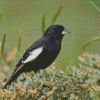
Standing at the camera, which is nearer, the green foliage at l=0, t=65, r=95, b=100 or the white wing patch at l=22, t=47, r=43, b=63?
the green foliage at l=0, t=65, r=95, b=100

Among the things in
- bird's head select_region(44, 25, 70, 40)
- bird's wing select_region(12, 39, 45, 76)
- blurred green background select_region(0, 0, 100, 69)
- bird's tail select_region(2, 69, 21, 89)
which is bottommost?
blurred green background select_region(0, 0, 100, 69)

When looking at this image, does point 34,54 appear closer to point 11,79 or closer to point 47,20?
point 11,79

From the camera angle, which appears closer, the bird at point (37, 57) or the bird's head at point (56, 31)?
the bird at point (37, 57)

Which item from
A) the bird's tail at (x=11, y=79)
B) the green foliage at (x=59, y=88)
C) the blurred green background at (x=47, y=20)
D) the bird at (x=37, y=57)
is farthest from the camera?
the blurred green background at (x=47, y=20)

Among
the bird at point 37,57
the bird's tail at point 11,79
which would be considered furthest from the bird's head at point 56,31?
the bird's tail at point 11,79

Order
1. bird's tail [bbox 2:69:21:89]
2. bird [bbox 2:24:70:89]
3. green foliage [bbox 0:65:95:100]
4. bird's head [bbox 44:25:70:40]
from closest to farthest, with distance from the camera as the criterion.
Answer: 1. green foliage [bbox 0:65:95:100]
2. bird's tail [bbox 2:69:21:89]
3. bird [bbox 2:24:70:89]
4. bird's head [bbox 44:25:70:40]

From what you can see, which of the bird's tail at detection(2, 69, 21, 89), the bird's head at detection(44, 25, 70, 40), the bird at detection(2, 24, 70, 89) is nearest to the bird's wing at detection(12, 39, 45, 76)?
the bird at detection(2, 24, 70, 89)

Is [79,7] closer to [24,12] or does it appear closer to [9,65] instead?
[24,12]

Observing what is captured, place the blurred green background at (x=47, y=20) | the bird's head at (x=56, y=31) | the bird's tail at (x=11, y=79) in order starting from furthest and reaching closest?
the blurred green background at (x=47, y=20), the bird's head at (x=56, y=31), the bird's tail at (x=11, y=79)

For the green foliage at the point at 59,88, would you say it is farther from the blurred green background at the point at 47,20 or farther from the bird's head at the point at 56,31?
the blurred green background at the point at 47,20

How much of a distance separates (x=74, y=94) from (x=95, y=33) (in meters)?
2.01

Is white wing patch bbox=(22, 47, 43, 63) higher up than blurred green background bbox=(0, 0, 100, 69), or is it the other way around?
white wing patch bbox=(22, 47, 43, 63)

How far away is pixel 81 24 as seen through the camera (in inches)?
136

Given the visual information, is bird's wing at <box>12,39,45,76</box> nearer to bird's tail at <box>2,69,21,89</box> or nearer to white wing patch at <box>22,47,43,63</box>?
white wing patch at <box>22,47,43,63</box>
